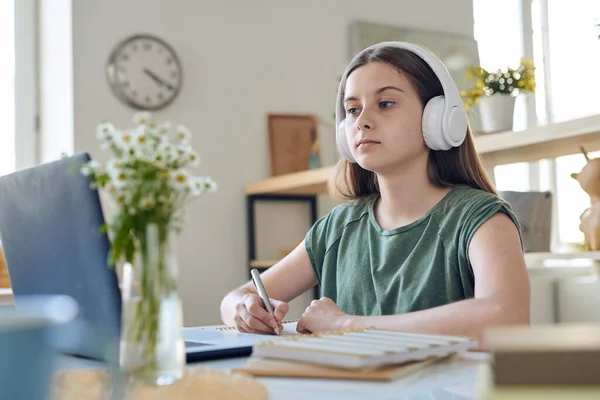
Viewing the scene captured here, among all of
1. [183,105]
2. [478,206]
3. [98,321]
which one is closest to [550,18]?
[183,105]

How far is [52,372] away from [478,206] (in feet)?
3.44

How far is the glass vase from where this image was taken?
0.61 meters

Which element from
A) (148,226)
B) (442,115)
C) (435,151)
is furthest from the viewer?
(435,151)

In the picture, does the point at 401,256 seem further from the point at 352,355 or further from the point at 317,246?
the point at 352,355

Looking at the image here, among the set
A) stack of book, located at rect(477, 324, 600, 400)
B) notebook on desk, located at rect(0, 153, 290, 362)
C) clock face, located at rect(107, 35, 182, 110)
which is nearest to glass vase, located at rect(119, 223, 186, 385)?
notebook on desk, located at rect(0, 153, 290, 362)

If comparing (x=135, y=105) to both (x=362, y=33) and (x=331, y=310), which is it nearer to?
(x=362, y=33)

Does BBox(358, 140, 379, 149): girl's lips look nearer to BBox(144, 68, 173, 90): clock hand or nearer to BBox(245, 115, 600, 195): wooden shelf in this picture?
BBox(245, 115, 600, 195): wooden shelf

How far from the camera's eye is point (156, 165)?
A: 2.02 ft

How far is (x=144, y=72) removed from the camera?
11.5ft

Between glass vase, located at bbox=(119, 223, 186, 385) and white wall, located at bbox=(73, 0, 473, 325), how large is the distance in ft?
9.26

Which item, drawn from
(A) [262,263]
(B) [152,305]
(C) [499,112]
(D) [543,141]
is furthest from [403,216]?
(A) [262,263]

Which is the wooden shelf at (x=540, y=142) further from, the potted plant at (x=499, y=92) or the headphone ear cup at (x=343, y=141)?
the headphone ear cup at (x=343, y=141)

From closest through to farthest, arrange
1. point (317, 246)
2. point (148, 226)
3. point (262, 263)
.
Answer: point (148, 226) → point (317, 246) → point (262, 263)

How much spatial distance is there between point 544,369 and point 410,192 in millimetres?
1102
